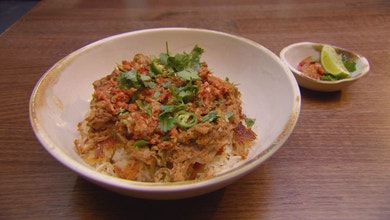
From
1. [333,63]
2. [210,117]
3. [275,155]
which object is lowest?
[275,155]

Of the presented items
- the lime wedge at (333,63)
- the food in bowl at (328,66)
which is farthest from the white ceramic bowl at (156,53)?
the lime wedge at (333,63)

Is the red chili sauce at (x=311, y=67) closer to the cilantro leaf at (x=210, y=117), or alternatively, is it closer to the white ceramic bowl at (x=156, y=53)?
the white ceramic bowl at (x=156, y=53)

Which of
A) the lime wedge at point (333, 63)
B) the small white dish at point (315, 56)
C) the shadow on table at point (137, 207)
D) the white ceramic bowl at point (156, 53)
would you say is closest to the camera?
the white ceramic bowl at point (156, 53)

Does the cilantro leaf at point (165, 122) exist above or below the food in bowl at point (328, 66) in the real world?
above

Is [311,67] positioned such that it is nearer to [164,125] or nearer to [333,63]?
[333,63]

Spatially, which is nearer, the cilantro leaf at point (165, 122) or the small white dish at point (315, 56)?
the cilantro leaf at point (165, 122)

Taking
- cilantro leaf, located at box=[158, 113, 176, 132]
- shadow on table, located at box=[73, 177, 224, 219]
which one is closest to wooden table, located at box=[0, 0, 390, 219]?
shadow on table, located at box=[73, 177, 224, 219]

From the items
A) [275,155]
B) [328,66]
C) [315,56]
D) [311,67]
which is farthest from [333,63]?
[275,155]
